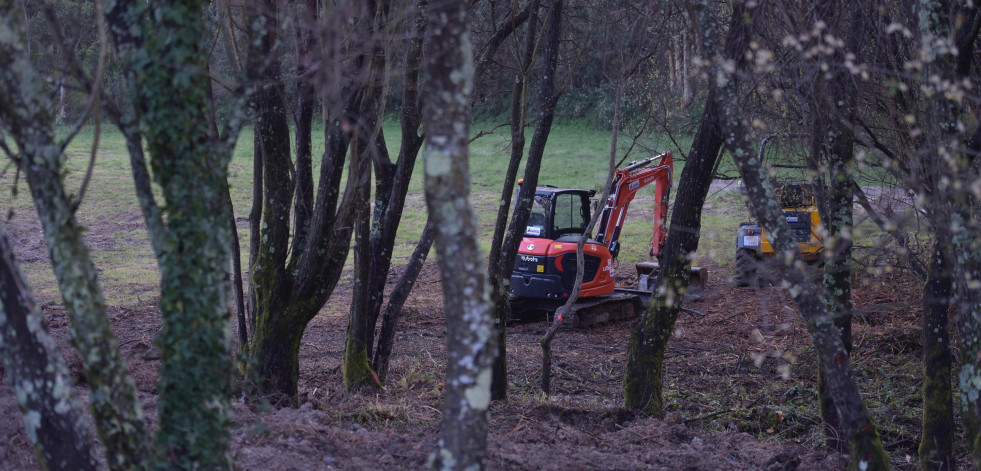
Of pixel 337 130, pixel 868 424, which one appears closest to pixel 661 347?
pixel 868 424

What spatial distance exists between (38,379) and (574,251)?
10081mm

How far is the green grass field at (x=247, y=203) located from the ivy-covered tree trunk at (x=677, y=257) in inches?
142

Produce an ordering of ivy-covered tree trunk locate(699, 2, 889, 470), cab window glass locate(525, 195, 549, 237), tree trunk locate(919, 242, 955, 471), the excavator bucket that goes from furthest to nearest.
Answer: the excavator bucket → cab window glass locate(525, 195, 549, 237) → tree trunk locate(919, 242, 955, 471) → ivy-covered tree trunk locate(699, 2, 889, 470)

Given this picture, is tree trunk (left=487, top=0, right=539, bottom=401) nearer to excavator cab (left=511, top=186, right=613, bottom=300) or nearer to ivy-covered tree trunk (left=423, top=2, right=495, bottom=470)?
excavator cab (left=511, top=186, right=613, bottom=300)

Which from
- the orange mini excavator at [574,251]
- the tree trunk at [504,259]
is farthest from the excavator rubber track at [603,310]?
the tree trunk at [504,259]

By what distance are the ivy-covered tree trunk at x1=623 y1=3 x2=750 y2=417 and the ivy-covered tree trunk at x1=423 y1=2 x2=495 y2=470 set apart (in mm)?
3545

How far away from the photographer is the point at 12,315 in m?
3.07

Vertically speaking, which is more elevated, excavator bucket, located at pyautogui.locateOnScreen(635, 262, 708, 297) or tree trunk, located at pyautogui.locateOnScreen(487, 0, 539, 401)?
tree trunk, located at pyautogui.locateOnScreen(487, 0, 539, 401)

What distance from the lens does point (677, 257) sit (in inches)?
270

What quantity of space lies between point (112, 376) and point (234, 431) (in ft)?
7.31

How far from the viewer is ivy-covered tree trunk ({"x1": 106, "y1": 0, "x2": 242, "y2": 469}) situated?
3.14m

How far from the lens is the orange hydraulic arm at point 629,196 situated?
13.1m

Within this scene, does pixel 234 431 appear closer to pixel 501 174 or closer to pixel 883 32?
pixel 883 32

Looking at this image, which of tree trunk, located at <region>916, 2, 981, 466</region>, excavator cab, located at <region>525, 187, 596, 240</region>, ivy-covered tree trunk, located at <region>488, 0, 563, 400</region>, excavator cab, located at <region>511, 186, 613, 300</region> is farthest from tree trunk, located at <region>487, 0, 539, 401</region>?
excavator cab, located at <region>525, 187, 596, 240</region>
